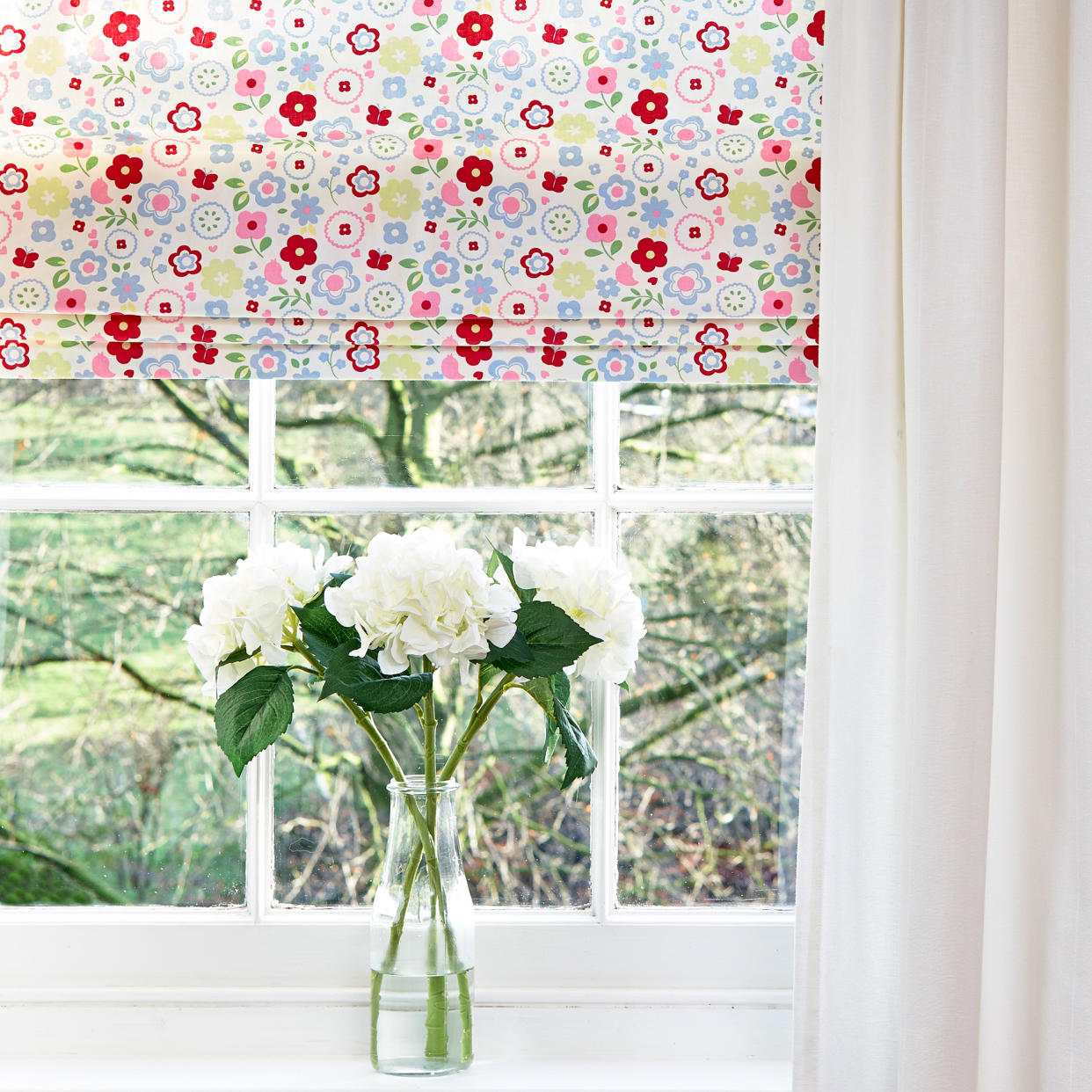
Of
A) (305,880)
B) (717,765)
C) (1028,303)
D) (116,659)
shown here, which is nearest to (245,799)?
(305,880)

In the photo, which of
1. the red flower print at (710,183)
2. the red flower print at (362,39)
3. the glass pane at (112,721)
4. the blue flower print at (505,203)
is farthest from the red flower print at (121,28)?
the red flower print at (710,183)

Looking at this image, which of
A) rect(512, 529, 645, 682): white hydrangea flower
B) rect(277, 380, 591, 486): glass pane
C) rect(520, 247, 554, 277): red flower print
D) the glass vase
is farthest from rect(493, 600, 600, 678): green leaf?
rect(520, 247, 554, 277): red flower print

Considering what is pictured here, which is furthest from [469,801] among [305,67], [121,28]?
[121,28]

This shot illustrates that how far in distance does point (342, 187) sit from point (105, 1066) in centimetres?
108

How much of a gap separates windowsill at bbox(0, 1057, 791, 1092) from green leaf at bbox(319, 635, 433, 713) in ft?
1.46

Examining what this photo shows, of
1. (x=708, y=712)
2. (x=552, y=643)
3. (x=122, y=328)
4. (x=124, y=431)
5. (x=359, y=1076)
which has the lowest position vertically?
(x=359, y=1076)

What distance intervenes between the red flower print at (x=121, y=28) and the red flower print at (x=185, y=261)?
0.26m

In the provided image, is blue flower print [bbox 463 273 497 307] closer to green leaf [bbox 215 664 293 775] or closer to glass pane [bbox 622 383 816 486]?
glass pane [bbox 622 383 816 486]

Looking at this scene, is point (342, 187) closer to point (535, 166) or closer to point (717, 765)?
point (535, 166)

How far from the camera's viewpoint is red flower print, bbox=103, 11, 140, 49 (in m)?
1.21

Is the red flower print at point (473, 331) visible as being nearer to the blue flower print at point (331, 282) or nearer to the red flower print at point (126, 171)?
the blue flower print at point (331, 282)

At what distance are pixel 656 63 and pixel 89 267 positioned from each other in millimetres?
711

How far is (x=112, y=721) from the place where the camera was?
1.34 m

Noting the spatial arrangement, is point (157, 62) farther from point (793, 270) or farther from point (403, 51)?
point (793, 270)
